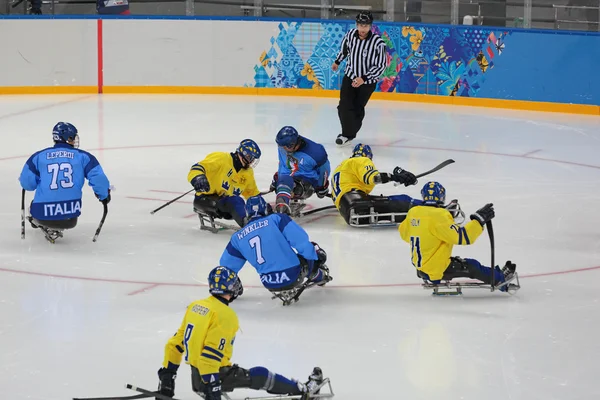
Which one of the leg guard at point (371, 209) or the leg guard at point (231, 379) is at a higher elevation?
the leg guard at point (371, 209)

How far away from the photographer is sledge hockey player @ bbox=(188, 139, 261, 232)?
909cm

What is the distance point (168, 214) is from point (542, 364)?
475cm

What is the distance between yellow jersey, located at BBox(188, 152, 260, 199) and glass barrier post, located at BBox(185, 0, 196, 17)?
9435 millimetres

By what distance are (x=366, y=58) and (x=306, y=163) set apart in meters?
4.59

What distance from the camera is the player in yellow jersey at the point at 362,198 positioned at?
938cm

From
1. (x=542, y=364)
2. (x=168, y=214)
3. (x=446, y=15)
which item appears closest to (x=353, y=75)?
(x=446, y=15)

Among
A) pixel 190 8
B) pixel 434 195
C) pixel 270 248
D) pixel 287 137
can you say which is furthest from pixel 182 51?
pixel 270 248

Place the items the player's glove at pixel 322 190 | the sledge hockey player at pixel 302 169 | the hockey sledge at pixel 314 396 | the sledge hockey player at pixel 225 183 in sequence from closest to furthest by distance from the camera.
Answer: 1. the hockey sledge at pixel 314 396
2. the sledge hockey player at pixel 225 183
3. the sledge hockey player at pixel 302 169
4. the player's glove at pixel 322 190

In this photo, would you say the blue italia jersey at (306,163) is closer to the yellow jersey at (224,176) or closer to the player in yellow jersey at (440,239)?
the yellow jersey at (224,176)

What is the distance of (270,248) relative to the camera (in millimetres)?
6871

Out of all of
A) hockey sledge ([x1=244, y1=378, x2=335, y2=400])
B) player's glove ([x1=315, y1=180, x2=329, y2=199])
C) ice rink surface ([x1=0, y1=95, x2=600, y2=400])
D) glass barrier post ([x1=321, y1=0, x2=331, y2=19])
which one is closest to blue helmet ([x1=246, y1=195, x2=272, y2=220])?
ice rink surface ([x1=0, y1=95, x2=600, y2=400])

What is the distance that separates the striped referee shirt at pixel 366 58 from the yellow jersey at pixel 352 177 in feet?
16.2

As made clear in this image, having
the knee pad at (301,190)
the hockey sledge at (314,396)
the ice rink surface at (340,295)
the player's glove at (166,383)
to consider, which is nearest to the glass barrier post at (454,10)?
the ice rink surface at (340,295)

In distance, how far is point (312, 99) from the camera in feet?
59.2
